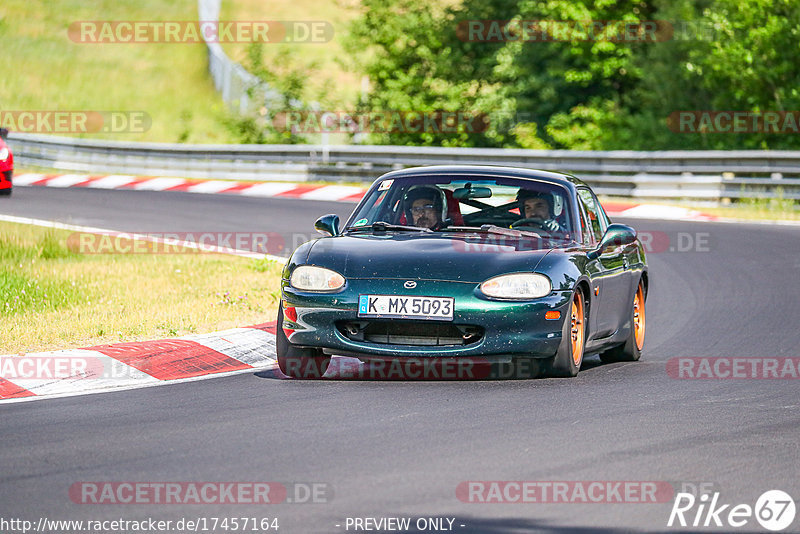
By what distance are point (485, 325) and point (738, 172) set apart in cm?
1667

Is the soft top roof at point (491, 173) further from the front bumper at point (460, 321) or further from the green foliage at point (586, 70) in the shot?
the green foliage at point (586, 70)

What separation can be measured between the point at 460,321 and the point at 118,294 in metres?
4.89

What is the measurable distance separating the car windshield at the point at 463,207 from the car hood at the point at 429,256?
1.36ft

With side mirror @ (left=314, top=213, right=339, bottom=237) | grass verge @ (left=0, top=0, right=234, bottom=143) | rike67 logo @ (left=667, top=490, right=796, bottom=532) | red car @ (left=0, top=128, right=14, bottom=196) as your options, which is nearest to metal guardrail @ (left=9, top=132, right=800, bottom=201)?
red car @ (left=0, top=128, right=14, bottom=196)

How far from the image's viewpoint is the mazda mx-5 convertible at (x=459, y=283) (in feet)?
26.6

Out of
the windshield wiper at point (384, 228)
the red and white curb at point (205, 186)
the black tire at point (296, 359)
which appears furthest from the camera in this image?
the red and white curb at point (205, 186)

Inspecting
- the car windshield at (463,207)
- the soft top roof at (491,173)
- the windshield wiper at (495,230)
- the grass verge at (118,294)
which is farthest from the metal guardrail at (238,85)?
the windshield wiper at (495,230)

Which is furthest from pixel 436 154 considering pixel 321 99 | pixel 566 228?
pixel 566 228

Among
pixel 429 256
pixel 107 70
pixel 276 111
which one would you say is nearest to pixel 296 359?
pixel 429 256

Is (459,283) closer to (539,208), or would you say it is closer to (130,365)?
(539,208)

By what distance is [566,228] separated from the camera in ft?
30.6

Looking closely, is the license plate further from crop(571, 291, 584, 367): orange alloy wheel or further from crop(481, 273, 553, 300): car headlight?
crop(571, 291, 584, 367): orange alloy wheel

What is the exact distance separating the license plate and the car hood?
0.15m

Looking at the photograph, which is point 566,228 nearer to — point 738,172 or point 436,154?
point 738,172
